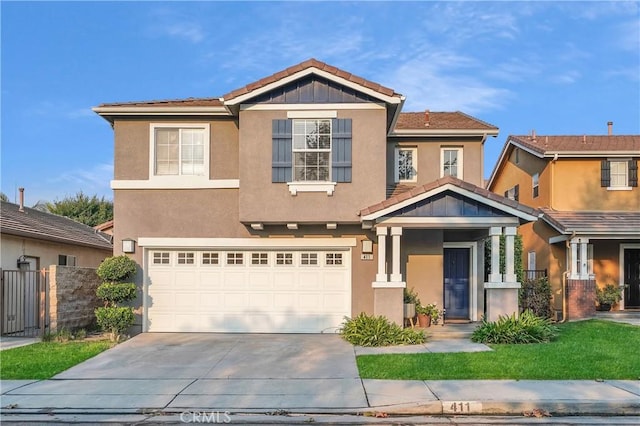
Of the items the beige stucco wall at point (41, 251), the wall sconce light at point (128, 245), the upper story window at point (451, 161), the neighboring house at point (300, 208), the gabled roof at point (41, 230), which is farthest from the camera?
the upper story window at point (451, 161)

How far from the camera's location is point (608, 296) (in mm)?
17906

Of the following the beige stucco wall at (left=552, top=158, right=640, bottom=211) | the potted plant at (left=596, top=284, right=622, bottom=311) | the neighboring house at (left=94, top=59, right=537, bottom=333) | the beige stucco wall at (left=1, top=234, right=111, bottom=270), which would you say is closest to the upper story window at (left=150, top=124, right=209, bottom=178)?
the neighboring house at (left=94, top=59, right=537, bottom=333)

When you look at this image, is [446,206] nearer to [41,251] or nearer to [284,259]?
[284,259]

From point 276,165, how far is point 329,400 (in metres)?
6.71

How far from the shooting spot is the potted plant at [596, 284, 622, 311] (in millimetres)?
17906

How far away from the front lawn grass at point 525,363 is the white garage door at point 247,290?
3.64 metres

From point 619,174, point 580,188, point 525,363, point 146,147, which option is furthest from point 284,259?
point 619,174

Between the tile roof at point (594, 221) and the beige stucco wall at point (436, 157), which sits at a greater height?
the beige stucco wall at point (436, 157)

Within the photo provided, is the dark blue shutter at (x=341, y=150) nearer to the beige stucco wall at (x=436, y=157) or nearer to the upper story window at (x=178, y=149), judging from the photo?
the beige stucco wall at (x=436, y=157)

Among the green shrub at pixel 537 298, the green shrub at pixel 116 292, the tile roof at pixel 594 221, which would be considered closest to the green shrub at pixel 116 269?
the green shrub at pixel 116 292

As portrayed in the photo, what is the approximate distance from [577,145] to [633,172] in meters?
2.09

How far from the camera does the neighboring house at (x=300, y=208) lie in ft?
41.5

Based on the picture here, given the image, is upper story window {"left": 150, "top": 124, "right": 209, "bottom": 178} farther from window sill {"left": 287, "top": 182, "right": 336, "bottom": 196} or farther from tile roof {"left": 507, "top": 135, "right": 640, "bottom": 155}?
tile roof {"left": 507, "top": 135, "right": 640, "bottom": 155}

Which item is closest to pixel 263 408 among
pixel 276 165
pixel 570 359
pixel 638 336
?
pixel 570 359
